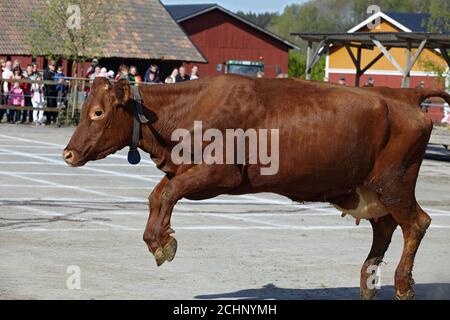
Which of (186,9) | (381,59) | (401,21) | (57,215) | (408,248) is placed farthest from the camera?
(186,9)

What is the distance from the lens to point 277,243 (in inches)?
457

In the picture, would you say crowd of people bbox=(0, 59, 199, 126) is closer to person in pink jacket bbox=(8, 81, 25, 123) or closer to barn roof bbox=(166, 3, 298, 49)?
person in pink jacket bbox=(8, 81, 25, 123)

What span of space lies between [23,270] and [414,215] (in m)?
3.49

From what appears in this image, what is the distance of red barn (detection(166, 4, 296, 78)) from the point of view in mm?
61094

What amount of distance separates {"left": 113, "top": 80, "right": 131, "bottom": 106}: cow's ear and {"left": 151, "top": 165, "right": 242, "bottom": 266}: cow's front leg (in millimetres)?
689

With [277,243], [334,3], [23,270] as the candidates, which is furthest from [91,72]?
[334,3]

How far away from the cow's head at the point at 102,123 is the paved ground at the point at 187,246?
118cm

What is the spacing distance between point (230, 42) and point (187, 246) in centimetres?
5173

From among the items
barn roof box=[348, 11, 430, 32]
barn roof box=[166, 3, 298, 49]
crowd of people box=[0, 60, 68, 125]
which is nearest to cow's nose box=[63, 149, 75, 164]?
crowd of people box=[0, 60, 68, 125]

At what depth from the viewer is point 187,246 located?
36.2ft

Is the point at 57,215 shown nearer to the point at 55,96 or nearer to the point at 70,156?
the point at 70,156

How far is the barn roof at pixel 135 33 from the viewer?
46.9 metres

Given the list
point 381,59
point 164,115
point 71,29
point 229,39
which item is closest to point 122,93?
point 164,115

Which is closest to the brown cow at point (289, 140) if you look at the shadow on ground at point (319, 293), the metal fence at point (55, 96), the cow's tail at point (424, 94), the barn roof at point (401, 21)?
the cow's tail at point (424, 94)
